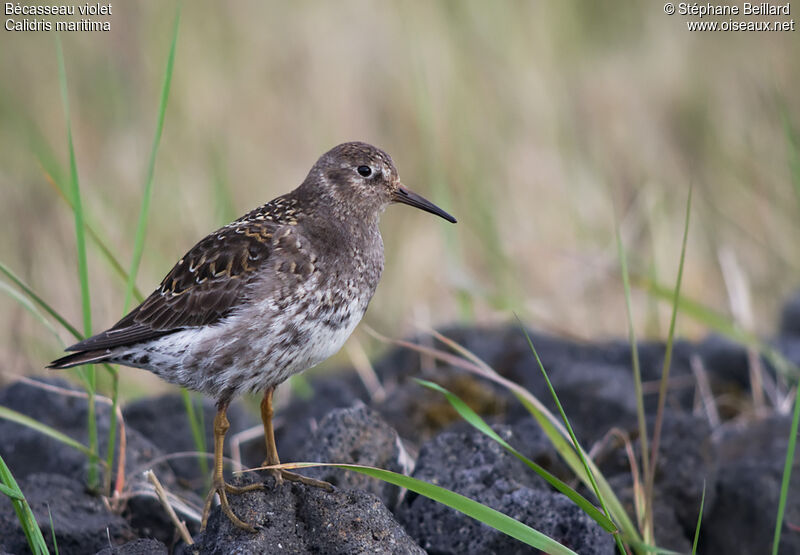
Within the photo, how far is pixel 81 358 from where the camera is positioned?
4023 mm

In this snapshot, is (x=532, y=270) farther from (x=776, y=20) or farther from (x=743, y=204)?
(x=776, y=20)

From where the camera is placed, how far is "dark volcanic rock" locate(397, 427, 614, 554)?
3699mm

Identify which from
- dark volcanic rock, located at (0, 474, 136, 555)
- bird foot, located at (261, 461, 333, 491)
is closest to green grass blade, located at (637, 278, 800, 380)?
bird foot, located at (261, 461, 333, 491)

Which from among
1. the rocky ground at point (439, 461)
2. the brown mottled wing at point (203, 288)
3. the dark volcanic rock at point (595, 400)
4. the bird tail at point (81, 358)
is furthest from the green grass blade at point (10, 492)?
the dark volcanic rock at point (595, 400)

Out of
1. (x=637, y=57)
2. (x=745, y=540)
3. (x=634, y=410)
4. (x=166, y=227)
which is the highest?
(x=637, y=57)

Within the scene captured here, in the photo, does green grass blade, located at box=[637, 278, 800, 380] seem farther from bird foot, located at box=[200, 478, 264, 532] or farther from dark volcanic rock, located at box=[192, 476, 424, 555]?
bird foot, located at box=[200, 478, 264, 532]

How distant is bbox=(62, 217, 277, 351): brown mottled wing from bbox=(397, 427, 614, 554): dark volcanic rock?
1.06 metres

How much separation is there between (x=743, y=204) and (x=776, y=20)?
7.87 feet

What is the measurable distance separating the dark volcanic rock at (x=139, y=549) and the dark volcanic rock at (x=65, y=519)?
380 mm

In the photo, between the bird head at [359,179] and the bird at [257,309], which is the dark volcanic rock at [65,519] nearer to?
the bird at [257,309]

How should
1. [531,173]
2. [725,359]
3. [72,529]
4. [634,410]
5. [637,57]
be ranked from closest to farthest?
1. [72,529]
2. [634,410]
3. [725,359]
4. [531,173]
5. [637,57]

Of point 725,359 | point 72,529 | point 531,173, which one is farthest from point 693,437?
point 531,173

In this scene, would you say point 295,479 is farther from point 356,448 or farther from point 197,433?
point 197,433

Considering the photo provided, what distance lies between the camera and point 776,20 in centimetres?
1035
